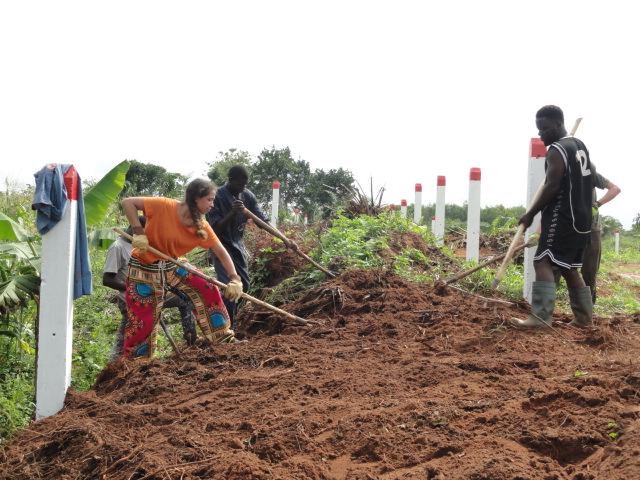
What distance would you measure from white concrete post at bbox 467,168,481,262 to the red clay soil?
3.03m

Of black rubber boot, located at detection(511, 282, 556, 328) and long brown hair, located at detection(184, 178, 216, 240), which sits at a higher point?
long brown hair, located at detection(184, 178, 216, 240)

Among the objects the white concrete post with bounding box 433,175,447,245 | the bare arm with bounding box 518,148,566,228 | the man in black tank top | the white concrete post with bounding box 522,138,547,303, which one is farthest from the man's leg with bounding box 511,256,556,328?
the white concrete post with bounding box 433,175,447,245

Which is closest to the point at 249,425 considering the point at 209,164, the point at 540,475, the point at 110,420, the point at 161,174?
the point at 110,420

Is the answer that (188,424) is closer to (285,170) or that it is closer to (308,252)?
(308,252)

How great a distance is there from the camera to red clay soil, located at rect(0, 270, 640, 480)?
258 cm

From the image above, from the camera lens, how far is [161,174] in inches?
794

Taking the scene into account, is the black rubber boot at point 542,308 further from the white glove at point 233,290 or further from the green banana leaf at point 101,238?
the green banana leaf at point 101,238

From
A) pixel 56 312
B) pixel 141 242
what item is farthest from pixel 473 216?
pixel 56 312

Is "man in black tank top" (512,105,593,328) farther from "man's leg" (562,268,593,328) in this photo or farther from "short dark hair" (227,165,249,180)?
"short dark hair" (227,165,249,180)

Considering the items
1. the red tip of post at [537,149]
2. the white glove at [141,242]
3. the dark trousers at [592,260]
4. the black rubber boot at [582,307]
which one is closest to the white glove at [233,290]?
the white glove at [141,242]

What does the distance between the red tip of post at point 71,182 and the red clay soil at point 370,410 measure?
4.19 feet

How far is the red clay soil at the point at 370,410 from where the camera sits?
2576 mm

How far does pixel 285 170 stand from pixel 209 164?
133 inches

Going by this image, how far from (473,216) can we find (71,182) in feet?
18.0
